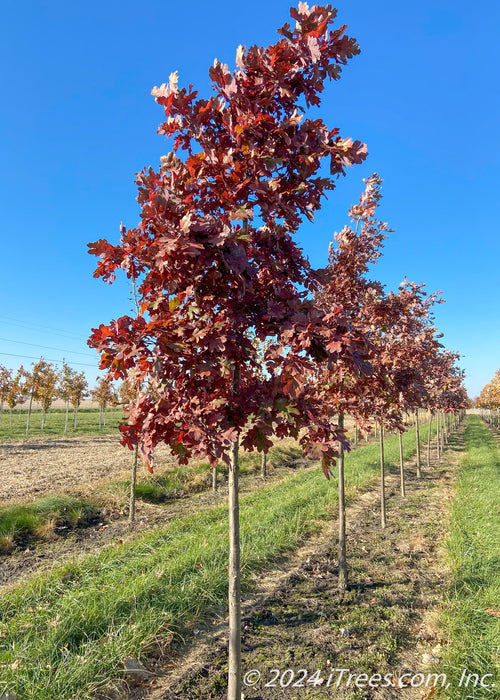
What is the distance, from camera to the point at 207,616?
15.9 ft

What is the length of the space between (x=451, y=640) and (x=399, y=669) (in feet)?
2.43

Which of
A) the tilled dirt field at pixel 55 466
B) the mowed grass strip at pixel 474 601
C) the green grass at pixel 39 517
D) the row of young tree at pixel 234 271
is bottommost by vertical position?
the tilled dirt field at pixel 55 466

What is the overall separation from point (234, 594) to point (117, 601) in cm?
228

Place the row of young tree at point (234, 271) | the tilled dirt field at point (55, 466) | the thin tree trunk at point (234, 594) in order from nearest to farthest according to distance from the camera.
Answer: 1. the row of young tree at point (234, 271)
2. the thin tree trunk at point (234, 594)
3. the tilled dirt field at point (55, 466)

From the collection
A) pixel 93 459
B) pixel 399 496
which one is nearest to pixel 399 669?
pixel 399 496

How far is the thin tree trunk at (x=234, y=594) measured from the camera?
302cm

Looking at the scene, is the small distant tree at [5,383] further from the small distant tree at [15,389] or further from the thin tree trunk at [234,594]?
the thin tree trunk at [234,594]

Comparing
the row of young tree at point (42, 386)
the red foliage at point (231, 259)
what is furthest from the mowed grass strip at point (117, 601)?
the row of young tree at point (42, 386)

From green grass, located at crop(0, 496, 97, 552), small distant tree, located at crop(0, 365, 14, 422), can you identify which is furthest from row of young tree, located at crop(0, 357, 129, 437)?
green grass, located at crop(0, 496, 97, 552)

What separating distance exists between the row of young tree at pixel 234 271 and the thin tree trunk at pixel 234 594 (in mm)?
11

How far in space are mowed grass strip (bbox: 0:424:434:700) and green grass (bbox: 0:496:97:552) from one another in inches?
98.8

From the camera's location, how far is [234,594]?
3.10 metres

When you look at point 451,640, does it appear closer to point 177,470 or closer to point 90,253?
point 90,253

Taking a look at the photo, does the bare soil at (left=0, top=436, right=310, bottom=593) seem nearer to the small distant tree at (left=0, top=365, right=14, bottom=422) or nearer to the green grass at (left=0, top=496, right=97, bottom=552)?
the green grass at (left=0, top=496, right=97, bottom=552)
